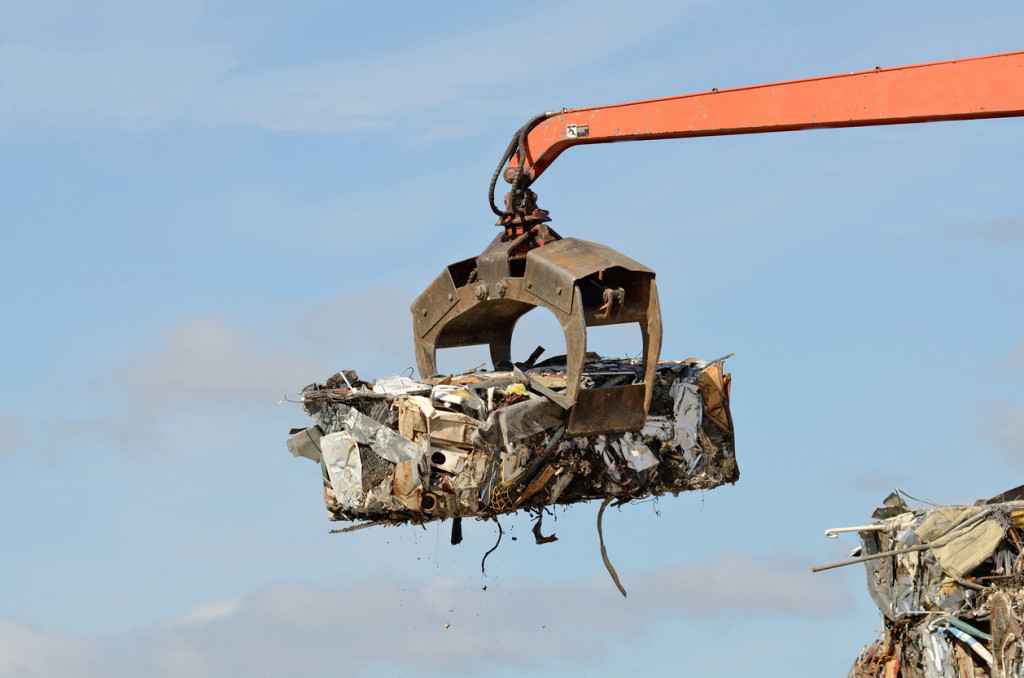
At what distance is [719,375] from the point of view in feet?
47.4

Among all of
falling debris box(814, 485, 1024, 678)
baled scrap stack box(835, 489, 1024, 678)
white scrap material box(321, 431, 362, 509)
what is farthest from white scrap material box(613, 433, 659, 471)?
white scrap material box(321, 431, 362, 509)

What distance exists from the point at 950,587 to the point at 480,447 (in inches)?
198

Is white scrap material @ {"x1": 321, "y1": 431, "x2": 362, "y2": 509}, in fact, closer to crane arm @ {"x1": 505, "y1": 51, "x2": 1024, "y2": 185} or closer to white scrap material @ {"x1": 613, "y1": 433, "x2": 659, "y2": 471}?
white scrap material @ {"x1": 613, "y1": 433, "x2": 659, "y2": 471}

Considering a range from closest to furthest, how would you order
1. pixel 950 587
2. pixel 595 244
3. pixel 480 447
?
1. pixel 480 447
2. pixel 595 244
3. pixel 950 587

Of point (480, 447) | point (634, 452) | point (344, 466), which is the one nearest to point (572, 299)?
point (480, 447)

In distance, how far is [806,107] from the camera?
12.9 metres

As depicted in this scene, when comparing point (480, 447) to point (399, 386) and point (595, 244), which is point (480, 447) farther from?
point (595, 244)

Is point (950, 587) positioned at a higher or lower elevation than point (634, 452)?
lower

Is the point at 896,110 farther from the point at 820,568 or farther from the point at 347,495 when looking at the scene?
the point at 347,495

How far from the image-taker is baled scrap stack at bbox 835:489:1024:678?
1411cm

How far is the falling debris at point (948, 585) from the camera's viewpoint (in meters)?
14.1

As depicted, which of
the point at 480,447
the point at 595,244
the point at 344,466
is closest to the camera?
the point at 480,447

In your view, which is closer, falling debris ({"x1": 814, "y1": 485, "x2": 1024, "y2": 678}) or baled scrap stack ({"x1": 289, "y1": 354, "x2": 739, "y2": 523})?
baled scrap stack ({"x1": 289, "y1": 354, "x2": 739, "y2": 523})

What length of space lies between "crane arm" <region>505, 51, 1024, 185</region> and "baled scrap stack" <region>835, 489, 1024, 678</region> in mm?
4095
